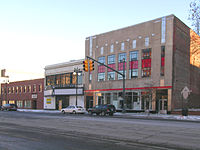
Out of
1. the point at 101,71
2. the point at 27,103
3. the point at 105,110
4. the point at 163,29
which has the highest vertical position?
the point at 163,29

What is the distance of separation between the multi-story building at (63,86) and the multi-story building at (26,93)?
9.59 feet

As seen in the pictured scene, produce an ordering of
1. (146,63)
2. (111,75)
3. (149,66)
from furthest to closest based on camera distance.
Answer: (111,75)
(146,63)
(149,66)

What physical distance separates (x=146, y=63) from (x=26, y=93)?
36.3 meters

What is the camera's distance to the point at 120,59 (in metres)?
42.1

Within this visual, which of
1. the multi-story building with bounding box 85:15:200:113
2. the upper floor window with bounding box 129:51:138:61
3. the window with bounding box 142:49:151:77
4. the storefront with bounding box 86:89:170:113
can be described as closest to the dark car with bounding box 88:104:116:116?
the storefront with bounding box 86:89:170:113

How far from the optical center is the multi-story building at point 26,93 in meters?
58.7

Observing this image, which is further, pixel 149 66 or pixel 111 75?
pixel 111 75

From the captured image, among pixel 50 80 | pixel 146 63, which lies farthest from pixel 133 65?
pixel 50 80

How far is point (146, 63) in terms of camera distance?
38438 millimetres

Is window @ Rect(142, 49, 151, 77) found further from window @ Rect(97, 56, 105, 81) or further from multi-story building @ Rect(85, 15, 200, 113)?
window @ Rect(97, 56, 105, 81)

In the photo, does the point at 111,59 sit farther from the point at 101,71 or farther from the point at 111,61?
the point at 101,71

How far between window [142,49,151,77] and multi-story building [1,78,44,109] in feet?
94.3

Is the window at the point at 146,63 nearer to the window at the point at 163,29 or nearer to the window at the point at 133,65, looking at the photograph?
the window at the point at 133,65

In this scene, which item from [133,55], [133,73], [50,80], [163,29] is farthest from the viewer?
[50,80]
